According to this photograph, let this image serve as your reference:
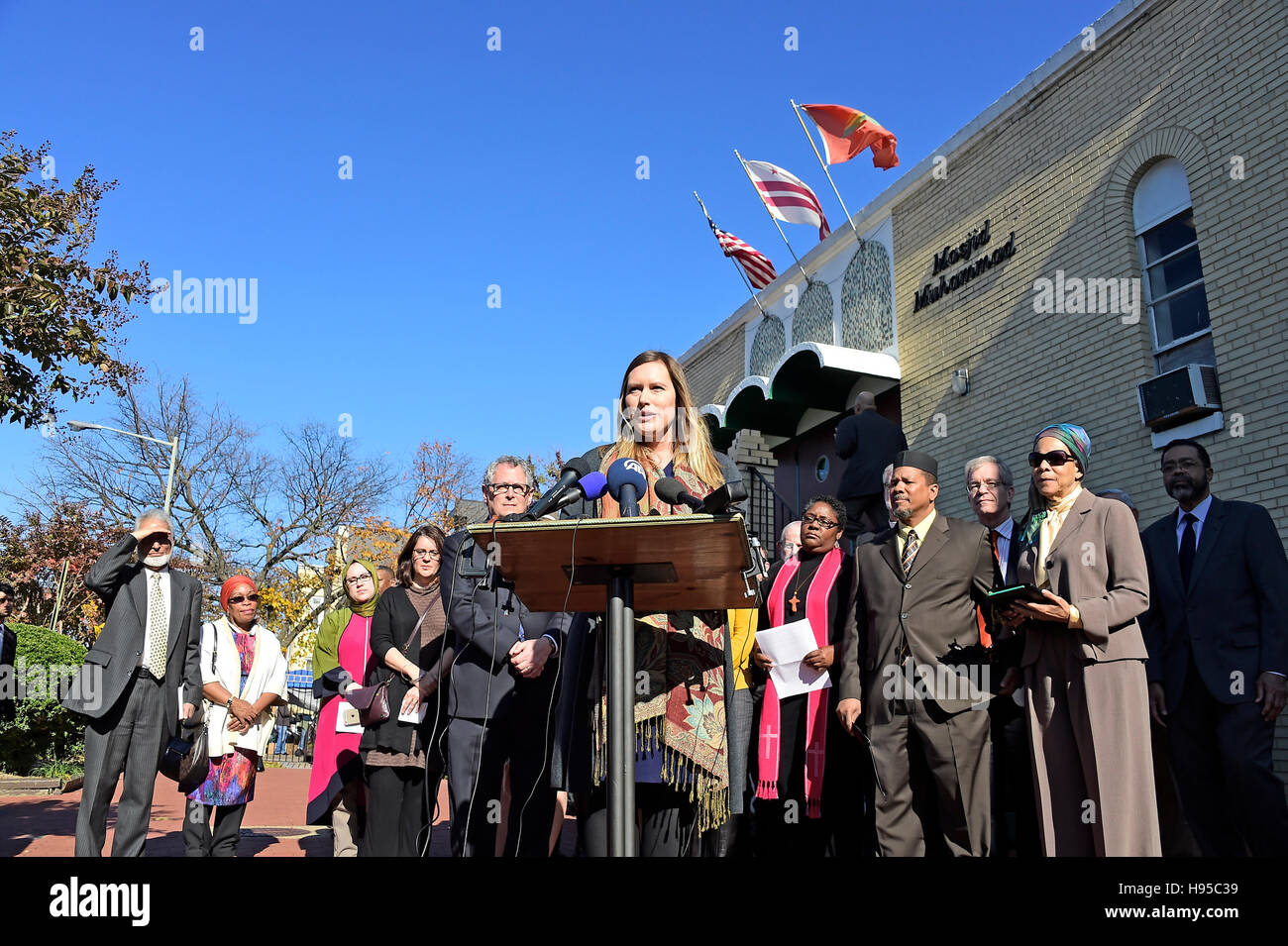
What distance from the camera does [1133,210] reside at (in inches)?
342

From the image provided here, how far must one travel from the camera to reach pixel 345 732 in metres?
5.89

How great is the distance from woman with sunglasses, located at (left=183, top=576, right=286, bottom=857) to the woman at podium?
367cm

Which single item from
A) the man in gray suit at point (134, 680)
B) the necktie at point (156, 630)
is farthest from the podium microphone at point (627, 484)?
the necktie at point (156, 630)

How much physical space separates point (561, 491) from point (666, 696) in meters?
0.80

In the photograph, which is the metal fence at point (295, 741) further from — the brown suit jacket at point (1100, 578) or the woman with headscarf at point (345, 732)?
the brown suit jacket at point (1100, 578)

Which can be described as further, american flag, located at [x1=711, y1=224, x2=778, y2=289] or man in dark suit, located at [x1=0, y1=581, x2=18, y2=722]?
american flag, located at [x1=711, y1=224, x2=778, y2=289]

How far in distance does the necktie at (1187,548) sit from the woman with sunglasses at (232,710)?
18.5ft

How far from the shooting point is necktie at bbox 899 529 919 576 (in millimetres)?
4250

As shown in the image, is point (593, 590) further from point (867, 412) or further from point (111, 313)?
point (867, 412)

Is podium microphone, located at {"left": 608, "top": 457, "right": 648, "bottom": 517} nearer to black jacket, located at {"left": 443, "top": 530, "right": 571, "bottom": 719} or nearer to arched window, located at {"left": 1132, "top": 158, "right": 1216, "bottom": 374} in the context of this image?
black jacket, located at {"left": 443, "top": 530, "right": 571, "bottom": 719}

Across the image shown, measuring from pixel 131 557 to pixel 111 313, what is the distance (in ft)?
9.11

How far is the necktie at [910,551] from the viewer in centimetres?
425

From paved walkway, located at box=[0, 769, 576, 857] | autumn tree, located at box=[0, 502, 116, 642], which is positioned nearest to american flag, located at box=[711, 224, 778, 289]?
paved walkway, located at box=[0, 769, 576, 857]

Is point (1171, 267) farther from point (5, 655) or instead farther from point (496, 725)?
point (5, 655)
